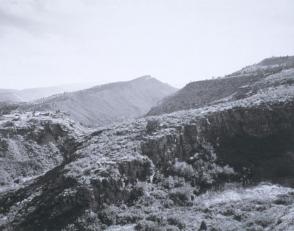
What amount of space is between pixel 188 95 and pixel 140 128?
3429 centimetres

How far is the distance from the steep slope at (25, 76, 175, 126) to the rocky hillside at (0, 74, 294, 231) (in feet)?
147

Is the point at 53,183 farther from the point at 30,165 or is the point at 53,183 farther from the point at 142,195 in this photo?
the point at 30,165

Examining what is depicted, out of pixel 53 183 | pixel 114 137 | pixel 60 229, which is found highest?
pixel 114 137

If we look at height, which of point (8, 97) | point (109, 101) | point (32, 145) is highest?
point (8, 97)

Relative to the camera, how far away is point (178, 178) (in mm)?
27109

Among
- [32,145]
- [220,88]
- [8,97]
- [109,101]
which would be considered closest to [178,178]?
[32,145]

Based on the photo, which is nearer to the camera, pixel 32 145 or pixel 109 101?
pixel 32 145

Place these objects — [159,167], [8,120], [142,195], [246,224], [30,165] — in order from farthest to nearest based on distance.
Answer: [8,120] → [30,165] → [159,167] → [142,195] → [246,224]

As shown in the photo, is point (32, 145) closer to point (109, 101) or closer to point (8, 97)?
point (109, 101)

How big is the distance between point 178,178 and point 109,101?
263 feet

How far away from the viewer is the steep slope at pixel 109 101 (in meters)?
84.5

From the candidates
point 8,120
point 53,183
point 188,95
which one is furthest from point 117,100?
point 53,183

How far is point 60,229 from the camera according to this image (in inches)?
846

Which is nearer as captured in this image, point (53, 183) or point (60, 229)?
point (60, 229)
